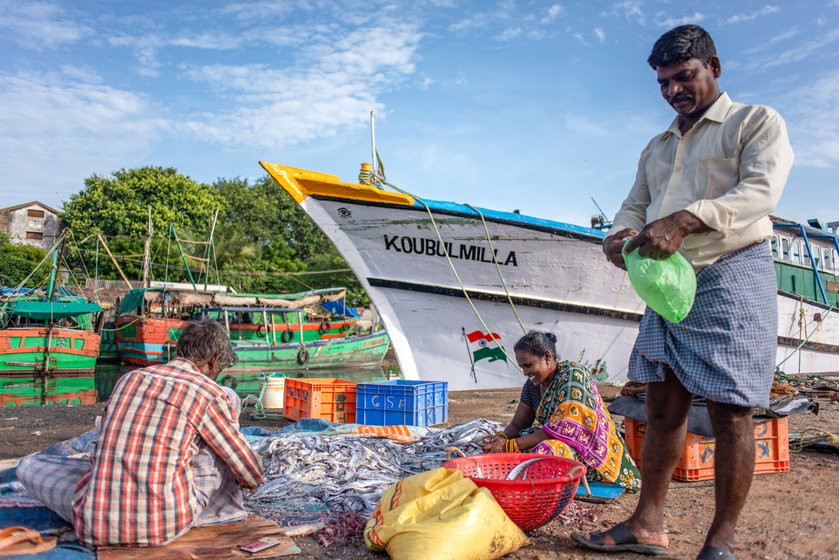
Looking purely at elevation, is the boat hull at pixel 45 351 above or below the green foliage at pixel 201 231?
below

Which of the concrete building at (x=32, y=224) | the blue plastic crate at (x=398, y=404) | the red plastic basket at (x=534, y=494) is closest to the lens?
the red plastic basket at (x=534, y=494)

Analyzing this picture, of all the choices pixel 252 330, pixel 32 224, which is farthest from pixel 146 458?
pixel 32 224

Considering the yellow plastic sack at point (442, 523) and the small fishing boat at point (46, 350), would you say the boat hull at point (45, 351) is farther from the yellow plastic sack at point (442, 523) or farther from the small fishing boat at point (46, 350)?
the yellow plastic sack at point (442, 523)

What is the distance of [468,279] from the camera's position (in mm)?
7531

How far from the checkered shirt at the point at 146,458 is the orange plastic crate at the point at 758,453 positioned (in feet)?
8.17

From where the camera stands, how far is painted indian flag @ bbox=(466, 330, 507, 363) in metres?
7.72

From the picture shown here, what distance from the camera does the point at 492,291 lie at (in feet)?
24.8

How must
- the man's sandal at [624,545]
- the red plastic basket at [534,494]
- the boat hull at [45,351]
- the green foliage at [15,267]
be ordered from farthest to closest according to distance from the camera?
the green foliage at [15,267]
the boat hull at [45,351]
the red plastic basket at [534,494]
the man's sandal at [624,545]

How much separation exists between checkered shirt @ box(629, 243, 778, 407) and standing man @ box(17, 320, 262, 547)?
1.67 metres

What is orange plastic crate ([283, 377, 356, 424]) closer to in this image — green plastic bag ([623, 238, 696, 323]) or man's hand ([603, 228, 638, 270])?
man's hand ([603, 228, 638, 270])

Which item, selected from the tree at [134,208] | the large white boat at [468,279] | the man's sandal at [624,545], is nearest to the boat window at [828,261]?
the large white boat at [468,279]

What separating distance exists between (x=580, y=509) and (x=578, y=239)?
16.0 ft

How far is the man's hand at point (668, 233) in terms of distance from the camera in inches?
75.9

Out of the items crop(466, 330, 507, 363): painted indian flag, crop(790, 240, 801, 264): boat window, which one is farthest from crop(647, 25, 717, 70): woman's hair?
crop(790, 240, 801, 264): boat window
